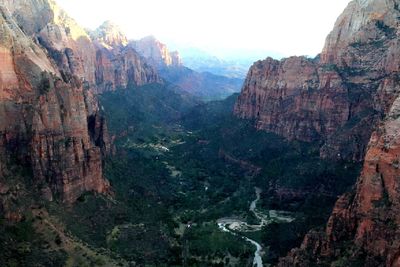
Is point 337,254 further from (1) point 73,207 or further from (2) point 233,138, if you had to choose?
(2) point 233,138

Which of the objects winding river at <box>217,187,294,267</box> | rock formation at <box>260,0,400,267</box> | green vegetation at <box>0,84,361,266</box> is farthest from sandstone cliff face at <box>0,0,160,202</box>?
rock formation at <box>260,0,400,267</box>

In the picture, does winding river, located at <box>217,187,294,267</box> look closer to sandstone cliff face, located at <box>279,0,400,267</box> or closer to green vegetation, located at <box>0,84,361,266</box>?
green vegetation, located at <box>0,84,361,266</box>

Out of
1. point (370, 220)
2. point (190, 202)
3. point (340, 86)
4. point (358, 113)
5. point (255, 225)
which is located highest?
point (340, 86)

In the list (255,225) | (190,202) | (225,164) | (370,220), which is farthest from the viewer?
(225,164)

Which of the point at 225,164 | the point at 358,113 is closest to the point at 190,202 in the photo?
the point at 225,164

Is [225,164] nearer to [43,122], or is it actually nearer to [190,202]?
[190,202]

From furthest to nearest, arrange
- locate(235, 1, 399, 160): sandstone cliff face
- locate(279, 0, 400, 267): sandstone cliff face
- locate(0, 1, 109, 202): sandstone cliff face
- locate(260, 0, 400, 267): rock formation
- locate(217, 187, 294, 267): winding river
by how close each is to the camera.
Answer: locate(235, 1, 399, 160): sandstone cliff face
locate(217, 187, 294, 267): winding river
locate(0, 1, 109, 202): sandstone cliff face
locate(260, 0, 400, 267): rock formation
locate(279, 0, 400, 267): sandstone cliff face

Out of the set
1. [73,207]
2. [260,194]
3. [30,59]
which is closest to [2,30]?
[30,59]
